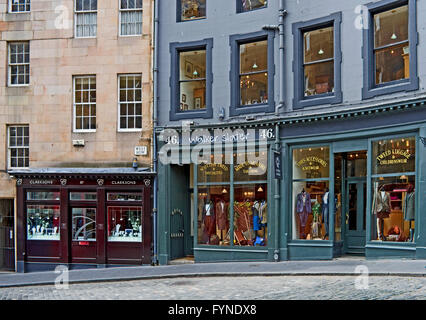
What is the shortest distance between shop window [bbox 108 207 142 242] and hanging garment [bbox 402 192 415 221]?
9.08m

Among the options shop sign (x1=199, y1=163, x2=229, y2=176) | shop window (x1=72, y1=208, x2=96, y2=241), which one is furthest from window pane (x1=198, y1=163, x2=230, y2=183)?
shop window (x1=72, y1=208, x2=96, y2=241)

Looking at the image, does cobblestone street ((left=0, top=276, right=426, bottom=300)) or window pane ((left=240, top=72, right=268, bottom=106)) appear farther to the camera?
window pane ((left=240, top=72, right=268, bottom=106))

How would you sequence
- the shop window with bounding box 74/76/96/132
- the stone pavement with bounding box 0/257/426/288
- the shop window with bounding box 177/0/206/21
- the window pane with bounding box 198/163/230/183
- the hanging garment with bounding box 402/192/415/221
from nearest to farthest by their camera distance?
the stone pavement with bounding box 0/257/426/288 < the hanging garment with bounding box 402/192/415/221 < the window pane with bounding box 198/163/230/183 < the shop window with bounding box 177/0/206/21 < the shop window with bounding box 74/76/96/132

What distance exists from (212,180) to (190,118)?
220cm

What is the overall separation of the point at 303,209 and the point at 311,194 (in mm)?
520

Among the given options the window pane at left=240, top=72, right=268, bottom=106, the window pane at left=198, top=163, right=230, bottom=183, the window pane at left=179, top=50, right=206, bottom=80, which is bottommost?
the window pane at left=198, top=163, right=230, bottom=183

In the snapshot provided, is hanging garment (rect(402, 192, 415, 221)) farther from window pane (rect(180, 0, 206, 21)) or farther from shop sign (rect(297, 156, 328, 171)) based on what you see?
window pane (rect(180, 0, 206, 21))

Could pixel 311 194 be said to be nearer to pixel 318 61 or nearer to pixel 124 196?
pixel 318 61

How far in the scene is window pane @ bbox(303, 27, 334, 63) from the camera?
1780 centimetres

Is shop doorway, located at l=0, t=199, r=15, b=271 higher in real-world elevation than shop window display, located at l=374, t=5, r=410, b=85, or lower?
lower

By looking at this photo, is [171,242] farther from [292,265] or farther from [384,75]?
[384,75]

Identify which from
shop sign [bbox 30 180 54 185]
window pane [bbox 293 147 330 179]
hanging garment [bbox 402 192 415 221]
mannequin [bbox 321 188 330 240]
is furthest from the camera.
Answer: shop sign [bbox 30 180 54 185]

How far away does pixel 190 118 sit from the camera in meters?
20.2
